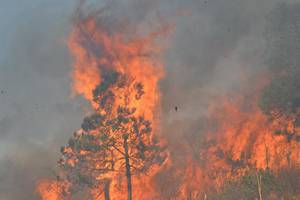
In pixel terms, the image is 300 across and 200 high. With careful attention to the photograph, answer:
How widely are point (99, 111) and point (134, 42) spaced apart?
7822 mm

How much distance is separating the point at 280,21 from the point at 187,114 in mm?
17928

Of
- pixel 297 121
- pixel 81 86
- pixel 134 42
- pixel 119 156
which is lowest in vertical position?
pixel 119 156

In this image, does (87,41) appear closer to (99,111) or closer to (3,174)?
(99,111)

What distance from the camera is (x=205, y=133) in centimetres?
4456

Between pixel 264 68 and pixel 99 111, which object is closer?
pixel 99 111

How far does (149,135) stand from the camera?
30703 millimetres

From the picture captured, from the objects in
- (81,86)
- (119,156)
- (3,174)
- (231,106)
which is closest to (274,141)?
(231,106)

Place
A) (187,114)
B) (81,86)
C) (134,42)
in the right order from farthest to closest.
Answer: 1. (187,114)
2. (134,42)
3. (81,86)

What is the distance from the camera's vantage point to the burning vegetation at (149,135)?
2961 cm

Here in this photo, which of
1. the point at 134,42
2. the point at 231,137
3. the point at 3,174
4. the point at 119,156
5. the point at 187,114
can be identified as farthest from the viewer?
the point at 3,174

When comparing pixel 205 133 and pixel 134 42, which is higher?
pixel 134 42

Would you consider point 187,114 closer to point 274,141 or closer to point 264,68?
point 264,68

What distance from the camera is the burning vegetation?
29609 mm

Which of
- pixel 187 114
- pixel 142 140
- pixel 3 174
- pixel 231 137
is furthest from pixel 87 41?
pixel 3 174
